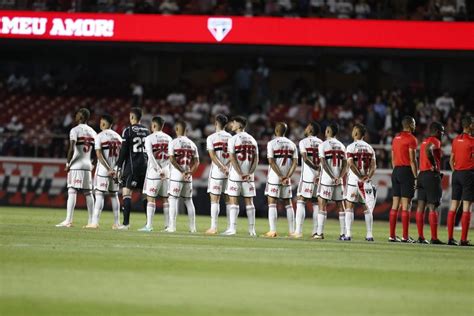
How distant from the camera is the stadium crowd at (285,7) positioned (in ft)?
117

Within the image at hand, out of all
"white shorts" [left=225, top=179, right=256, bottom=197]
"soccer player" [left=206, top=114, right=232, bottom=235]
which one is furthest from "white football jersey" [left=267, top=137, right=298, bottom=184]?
"soccer player" [left=206, top=114, right=232, bottom=235]

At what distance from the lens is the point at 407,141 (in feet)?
65.0

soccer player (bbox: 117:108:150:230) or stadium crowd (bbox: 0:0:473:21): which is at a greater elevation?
stadium crowd (bbox: 0:0:473:21)

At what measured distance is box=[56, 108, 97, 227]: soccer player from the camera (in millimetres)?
20422

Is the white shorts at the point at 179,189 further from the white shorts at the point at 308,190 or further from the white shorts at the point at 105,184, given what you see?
the white shorts at the point at 308,190

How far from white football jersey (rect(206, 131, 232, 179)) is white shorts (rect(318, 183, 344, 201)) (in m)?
1.82

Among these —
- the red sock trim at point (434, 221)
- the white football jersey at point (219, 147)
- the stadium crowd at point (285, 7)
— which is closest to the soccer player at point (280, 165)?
the white football jersey at point (219, 147)

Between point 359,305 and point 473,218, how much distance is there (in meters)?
18.6

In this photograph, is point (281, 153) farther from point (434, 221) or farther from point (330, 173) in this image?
point (434, 221)

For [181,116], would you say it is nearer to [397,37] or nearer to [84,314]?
[397,37]

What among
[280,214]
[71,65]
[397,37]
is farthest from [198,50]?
[280,214]

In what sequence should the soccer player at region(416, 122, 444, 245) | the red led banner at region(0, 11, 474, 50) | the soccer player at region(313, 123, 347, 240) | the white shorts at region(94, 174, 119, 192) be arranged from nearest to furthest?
the soccer player at region(416, 122, 444, 245), the soccer player at region(313, 123, 347, 240), the white shorts at region(94, 174, 119, 192), the red led banner at region(0, 11, 474, 50)

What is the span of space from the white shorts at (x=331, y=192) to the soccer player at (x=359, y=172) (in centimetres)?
17

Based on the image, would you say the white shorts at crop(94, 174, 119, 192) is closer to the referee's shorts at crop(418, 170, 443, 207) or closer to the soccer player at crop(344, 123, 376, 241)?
the soccer player at crop(344, 123, 376, 241)
